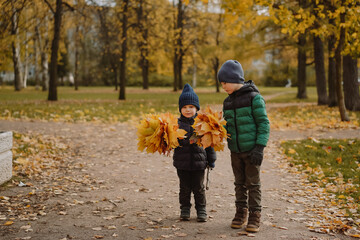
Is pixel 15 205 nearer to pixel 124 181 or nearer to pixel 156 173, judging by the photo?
pixel 124 181

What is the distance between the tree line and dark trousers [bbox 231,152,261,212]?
15.6 feet

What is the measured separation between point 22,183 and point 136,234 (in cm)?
285

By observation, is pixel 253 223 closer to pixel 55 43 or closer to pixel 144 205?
pixel 144 205

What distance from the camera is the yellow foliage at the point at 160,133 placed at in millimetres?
4129

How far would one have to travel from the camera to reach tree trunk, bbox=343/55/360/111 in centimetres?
1510

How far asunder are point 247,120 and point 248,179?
0.64 m

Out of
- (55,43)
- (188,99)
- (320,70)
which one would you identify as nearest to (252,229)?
(188,99)

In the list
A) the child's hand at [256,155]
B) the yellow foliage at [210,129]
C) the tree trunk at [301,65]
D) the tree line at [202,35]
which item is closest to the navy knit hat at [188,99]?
the yellow foliage at [210,129]

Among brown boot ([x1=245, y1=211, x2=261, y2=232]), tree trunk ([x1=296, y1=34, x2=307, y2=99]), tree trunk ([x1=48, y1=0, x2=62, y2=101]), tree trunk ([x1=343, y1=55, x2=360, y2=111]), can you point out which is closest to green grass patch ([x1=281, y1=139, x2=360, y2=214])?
brown boot ([x1=245, y1=211, x2=261, y2=232])

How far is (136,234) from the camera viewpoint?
404cm

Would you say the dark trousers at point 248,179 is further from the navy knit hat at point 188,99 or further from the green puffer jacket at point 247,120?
the navy knit hat at point 188,99

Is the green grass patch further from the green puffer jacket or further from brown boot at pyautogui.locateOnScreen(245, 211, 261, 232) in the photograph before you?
the green puffer jacket

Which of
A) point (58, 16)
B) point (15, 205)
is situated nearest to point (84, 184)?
point (15, 205)

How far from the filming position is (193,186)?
457cm
